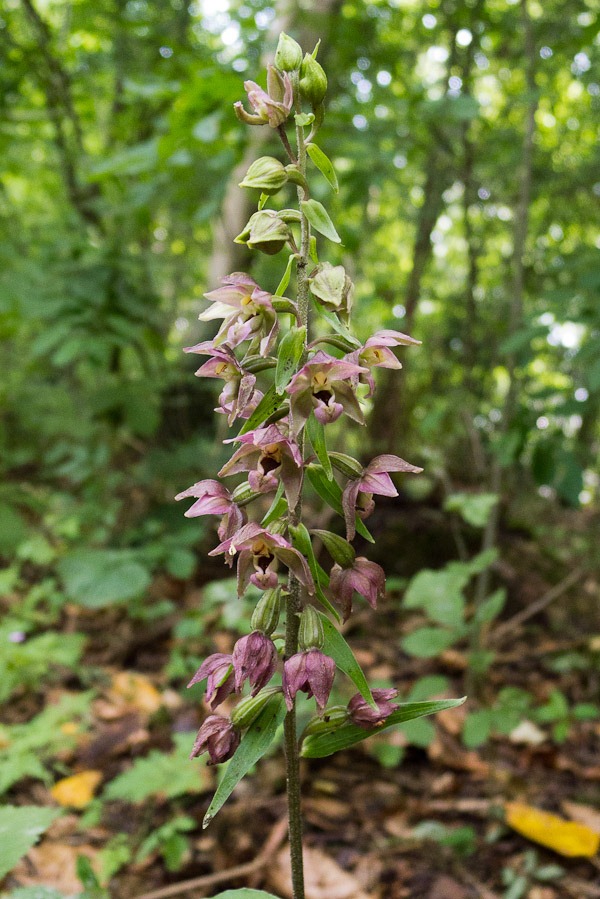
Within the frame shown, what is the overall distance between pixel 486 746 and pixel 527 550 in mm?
2051

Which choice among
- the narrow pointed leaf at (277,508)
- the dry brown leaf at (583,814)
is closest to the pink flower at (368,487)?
the narrow pointed leaf at (277,508)

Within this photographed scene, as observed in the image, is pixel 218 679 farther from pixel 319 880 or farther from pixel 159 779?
pixel 319 880

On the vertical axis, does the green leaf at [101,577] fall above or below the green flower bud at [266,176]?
below

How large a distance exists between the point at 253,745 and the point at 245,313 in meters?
0.82

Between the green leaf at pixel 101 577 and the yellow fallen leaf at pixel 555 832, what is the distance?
187 cm

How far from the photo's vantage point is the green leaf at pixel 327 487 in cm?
132

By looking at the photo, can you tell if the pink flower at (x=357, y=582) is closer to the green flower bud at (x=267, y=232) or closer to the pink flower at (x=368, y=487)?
the pink flower at (x=368, y=487)

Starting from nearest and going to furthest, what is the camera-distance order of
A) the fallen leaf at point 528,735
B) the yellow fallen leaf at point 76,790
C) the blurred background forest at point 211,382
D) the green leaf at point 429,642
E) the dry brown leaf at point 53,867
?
the dry brown leaf at point 53,867
the yellow fallen leaf at point 76,790
the green leaf at point 429,642
the blurred background forest at point 211,382
the fallen leaf at point 528,735

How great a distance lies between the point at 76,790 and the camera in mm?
2543

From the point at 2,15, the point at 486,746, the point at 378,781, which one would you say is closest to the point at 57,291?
the point at 2,15

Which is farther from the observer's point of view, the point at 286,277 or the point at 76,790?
the point at 76,790

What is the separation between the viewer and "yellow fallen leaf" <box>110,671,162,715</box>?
318 centimetres

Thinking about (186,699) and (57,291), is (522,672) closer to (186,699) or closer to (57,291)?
(186,699)

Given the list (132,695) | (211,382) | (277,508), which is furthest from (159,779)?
(211,382)
